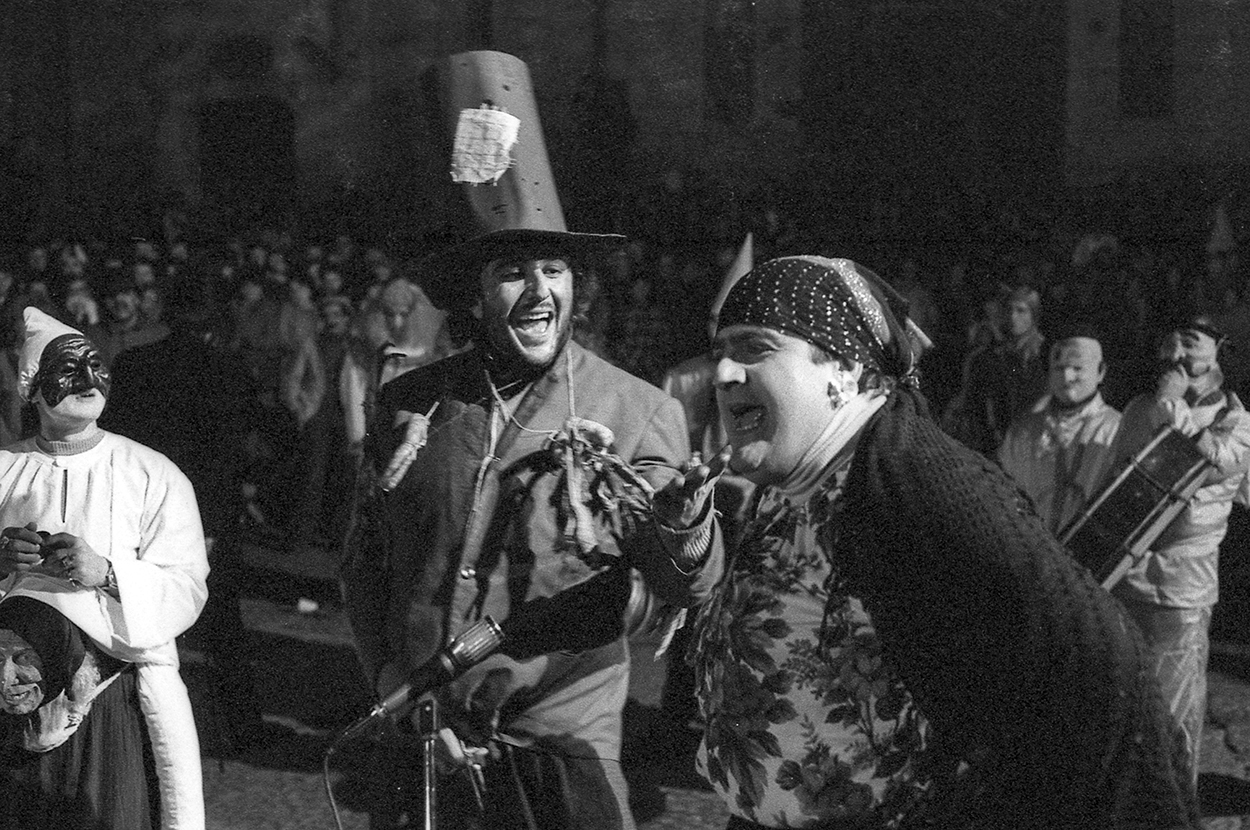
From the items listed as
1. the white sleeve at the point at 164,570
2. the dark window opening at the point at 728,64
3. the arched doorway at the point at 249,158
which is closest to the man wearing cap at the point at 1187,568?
the white sleeve at the point at 164,570

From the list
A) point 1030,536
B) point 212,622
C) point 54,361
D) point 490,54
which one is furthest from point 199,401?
point 1030,536

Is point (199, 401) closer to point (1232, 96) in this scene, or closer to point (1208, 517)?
point (1208, 517)

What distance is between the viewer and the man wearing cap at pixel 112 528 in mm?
4086

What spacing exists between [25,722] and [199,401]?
214cm

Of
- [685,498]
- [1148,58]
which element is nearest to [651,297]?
[1148,58]

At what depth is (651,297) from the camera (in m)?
11.8

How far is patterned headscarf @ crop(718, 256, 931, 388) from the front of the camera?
2.54 meters

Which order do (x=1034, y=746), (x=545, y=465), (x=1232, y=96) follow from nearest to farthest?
(x=1034, y=746) → (x=545, y=465) → (x=1232, y=96)

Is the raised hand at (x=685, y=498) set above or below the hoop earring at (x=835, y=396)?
below

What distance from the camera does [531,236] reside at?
352 centimetres

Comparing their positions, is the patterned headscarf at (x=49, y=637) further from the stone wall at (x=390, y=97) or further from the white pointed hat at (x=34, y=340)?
the stone wall at (x=390, y=97)

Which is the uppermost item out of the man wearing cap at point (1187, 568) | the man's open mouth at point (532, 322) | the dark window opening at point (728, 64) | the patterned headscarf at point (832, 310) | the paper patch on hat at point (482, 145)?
the dark window opening at point (728, 64)

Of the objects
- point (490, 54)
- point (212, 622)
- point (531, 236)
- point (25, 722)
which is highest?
point (490, 54)

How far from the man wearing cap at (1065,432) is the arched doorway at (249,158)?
9.66 metres
